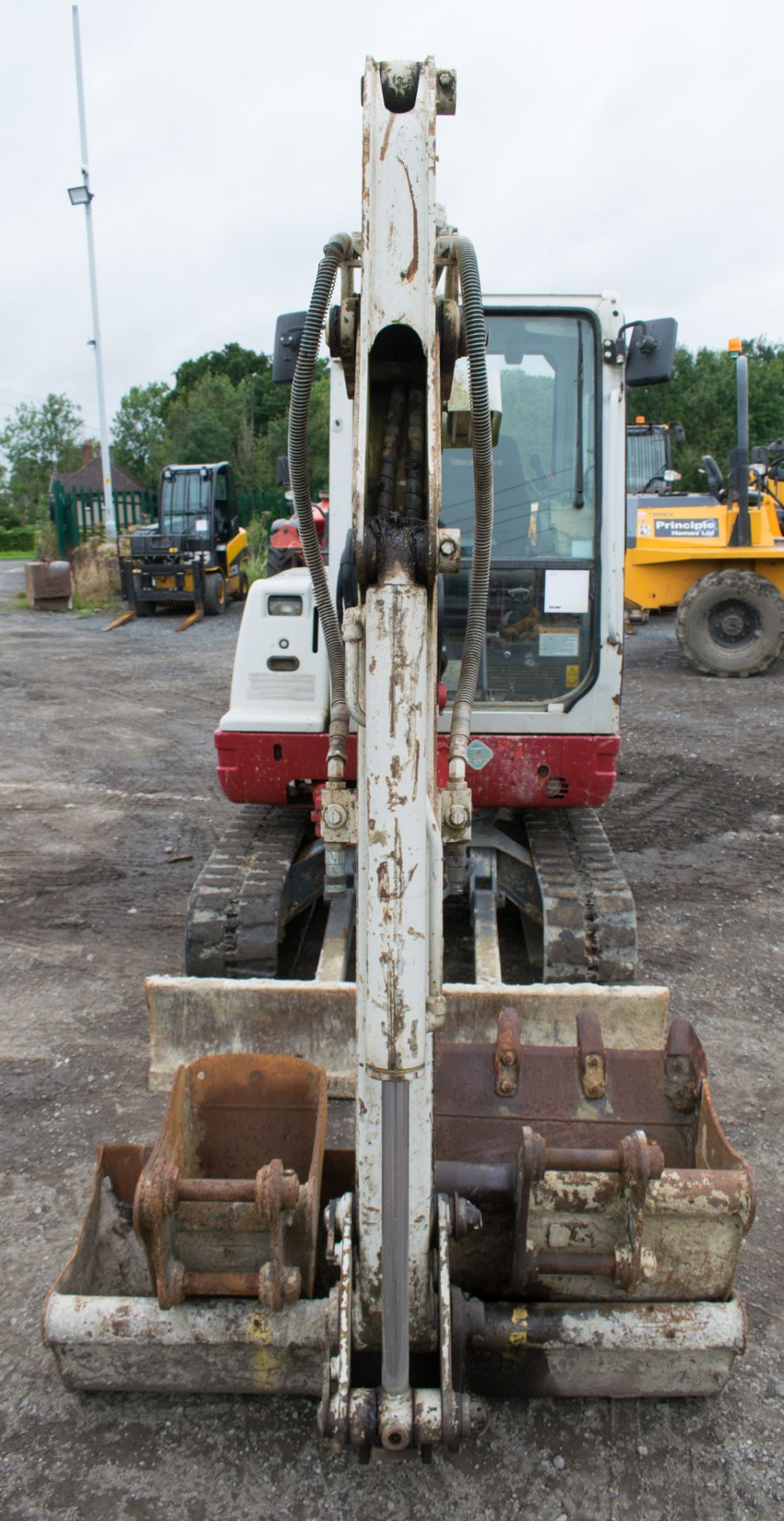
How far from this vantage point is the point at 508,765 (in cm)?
446

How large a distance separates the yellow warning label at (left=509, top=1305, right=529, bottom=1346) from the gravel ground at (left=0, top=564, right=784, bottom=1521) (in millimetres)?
271

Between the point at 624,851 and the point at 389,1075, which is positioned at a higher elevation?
the point at 389,1075

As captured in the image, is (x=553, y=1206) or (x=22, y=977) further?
(x=22, y=977)

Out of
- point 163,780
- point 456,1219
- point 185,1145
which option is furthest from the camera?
point 163,780

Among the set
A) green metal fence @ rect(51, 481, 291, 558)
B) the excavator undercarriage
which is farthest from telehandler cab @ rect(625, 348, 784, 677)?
green metal fence @ rect(51, 481, 291, 558)

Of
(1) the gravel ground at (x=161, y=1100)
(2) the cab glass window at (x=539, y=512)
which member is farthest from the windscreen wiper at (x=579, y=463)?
(1) the gravel ground at (x=161, y=1100)

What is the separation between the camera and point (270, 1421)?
261 centimetres

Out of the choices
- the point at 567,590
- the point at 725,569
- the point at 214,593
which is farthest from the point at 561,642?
the point at 214,593

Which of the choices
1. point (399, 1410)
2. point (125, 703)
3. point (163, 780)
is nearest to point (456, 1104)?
point (399, 1410)

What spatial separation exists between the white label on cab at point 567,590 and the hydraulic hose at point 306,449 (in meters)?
2.15

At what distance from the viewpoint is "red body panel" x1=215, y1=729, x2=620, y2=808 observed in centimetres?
446

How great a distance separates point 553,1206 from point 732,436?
1378 inches

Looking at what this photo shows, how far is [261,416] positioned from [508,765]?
48.8 meters

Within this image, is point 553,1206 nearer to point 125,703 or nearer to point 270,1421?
point 270,1421
